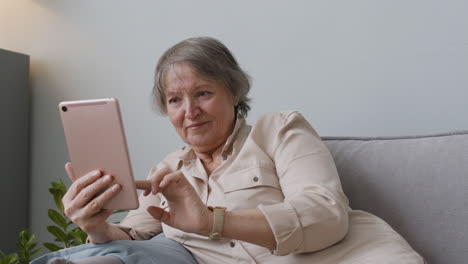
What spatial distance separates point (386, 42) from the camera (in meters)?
1.57

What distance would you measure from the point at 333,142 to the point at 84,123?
30.2 inches

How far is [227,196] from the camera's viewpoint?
4.12 ft

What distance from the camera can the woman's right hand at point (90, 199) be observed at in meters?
0.98

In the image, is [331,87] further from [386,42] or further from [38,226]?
[38,226]

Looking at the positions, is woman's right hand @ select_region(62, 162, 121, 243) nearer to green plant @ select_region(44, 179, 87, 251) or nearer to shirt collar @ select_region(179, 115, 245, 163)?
shirt collar @ select_region(179, 115, 245, 163)

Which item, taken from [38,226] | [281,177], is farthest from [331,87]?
[38,226]

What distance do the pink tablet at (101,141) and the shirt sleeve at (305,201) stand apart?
0.29 metres

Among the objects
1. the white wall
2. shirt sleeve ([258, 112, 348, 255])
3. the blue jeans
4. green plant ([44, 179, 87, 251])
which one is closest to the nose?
shirt sleeve ([258, 112, 348, 255])

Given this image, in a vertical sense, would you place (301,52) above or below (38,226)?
above

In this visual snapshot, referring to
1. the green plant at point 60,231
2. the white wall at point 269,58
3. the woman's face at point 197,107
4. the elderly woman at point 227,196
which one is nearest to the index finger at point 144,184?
the elderly woman at point 227,196

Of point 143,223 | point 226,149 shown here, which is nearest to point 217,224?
point 226,149

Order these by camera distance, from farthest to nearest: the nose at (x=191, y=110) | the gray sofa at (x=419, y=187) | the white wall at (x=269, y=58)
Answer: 1. the white wall at (x=269, y=58)
2. the nose at (x=191, y=110)
3. the gray sofa at (x=419, y=187)

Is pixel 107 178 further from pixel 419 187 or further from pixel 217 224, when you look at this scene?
pixel 419 187

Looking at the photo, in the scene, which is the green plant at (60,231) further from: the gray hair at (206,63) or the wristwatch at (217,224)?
the wristwatch at (217,224)
